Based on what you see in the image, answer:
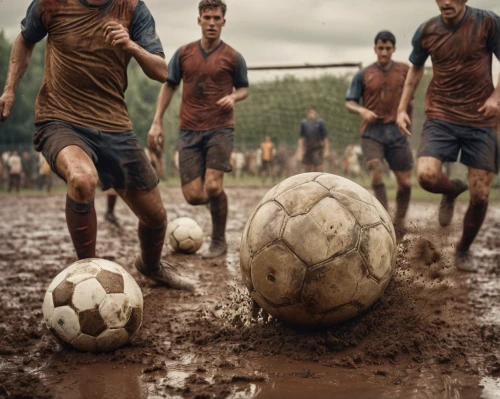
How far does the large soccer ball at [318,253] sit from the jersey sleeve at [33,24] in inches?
81.0

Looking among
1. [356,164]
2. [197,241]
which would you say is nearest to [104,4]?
[197,241]

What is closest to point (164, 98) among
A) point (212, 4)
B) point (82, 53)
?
point (212, 4)

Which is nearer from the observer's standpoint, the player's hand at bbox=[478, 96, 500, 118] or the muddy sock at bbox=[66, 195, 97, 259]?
the muddy sock at bbox=[66, 195, 97, 259]

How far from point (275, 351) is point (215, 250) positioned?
11.0ft

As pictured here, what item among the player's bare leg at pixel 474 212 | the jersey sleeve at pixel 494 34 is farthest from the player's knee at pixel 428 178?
the jersey sleeve at pixel 494 34

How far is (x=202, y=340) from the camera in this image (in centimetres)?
363

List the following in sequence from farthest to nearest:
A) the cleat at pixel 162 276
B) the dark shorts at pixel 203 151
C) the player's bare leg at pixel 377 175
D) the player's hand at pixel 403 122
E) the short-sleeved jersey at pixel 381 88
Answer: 1. the short-sleeved jersey at pixel 381 88
2. the player's bare leg at pixel 377 175
3. the dark shorts at pixel 203 151
4. the player's hand at pixel 403 122
5. the cleat at pixel 162 276

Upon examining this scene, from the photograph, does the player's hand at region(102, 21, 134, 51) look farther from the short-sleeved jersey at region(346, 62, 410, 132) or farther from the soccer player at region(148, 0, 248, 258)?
the short-sleeved jersey at region(346, 62, 410, 132)

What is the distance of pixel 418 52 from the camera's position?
5840mm

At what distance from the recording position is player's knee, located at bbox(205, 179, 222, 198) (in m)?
6.53

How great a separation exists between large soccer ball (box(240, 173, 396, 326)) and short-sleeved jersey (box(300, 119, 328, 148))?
414 inches

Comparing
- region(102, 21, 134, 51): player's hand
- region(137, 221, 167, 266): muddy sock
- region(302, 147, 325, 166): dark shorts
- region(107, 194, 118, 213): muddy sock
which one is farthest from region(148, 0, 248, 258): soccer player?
region(302, 147, 325, 166): dark shorts

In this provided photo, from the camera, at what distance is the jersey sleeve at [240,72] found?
6672mm

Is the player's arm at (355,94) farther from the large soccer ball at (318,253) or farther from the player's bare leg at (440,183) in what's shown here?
the large soccer ball at (318,253)
